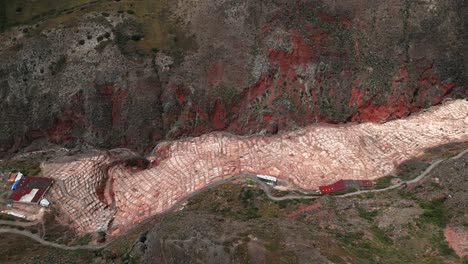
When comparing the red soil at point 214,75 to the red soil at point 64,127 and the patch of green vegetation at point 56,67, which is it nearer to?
the red soil at point 64,127

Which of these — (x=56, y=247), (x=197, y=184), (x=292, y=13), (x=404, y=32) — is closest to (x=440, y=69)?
(x=404, y=32)

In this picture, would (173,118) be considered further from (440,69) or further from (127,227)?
(440,69)

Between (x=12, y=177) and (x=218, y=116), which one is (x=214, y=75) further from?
(x=12, y=177)

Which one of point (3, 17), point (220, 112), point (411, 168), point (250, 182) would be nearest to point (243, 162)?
point (250, 182)

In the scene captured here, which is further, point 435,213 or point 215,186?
point 215,186

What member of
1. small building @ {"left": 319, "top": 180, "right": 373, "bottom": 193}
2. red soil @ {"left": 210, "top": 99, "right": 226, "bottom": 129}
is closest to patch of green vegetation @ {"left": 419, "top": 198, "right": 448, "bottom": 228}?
small building @ {"left": 319, "top": 180, "right": 373, "bottom": 193}

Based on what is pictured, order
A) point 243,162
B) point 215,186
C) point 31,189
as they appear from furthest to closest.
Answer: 1. point 243,162
2. point 215,186
3. point 31,189

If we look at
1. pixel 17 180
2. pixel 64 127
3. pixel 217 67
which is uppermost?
pixel 217 67
